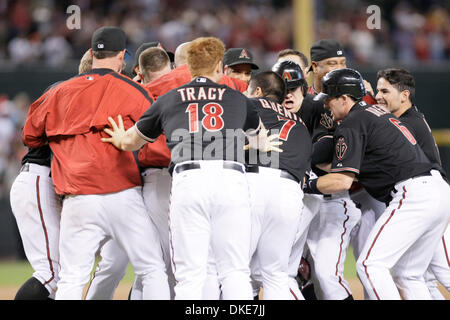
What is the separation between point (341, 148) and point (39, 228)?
2.37 meters

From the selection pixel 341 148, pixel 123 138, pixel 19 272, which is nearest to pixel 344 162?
pixel 341 148

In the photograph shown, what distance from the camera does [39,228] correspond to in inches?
198

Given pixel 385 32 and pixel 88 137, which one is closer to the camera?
pixel 88 137

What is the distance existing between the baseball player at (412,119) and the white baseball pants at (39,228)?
2875mm

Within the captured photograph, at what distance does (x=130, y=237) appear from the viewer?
4605mm

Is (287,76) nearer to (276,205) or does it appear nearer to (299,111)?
(299,111)

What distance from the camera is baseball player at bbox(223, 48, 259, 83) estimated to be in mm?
6141

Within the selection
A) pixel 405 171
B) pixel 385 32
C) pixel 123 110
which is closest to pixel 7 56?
pixel 385 32

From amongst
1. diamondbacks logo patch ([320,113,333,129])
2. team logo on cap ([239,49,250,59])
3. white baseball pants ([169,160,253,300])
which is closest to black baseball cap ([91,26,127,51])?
white baseball pants ([169,160,253,300])

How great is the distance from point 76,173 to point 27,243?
86 cm

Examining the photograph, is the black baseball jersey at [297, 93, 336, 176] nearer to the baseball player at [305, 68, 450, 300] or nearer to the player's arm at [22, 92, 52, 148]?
the baseball player at [305, 68, 450, 300]

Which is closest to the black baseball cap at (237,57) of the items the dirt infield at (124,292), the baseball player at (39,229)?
the baseball player at (39,229)

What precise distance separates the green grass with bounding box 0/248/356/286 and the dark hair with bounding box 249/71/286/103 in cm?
406
